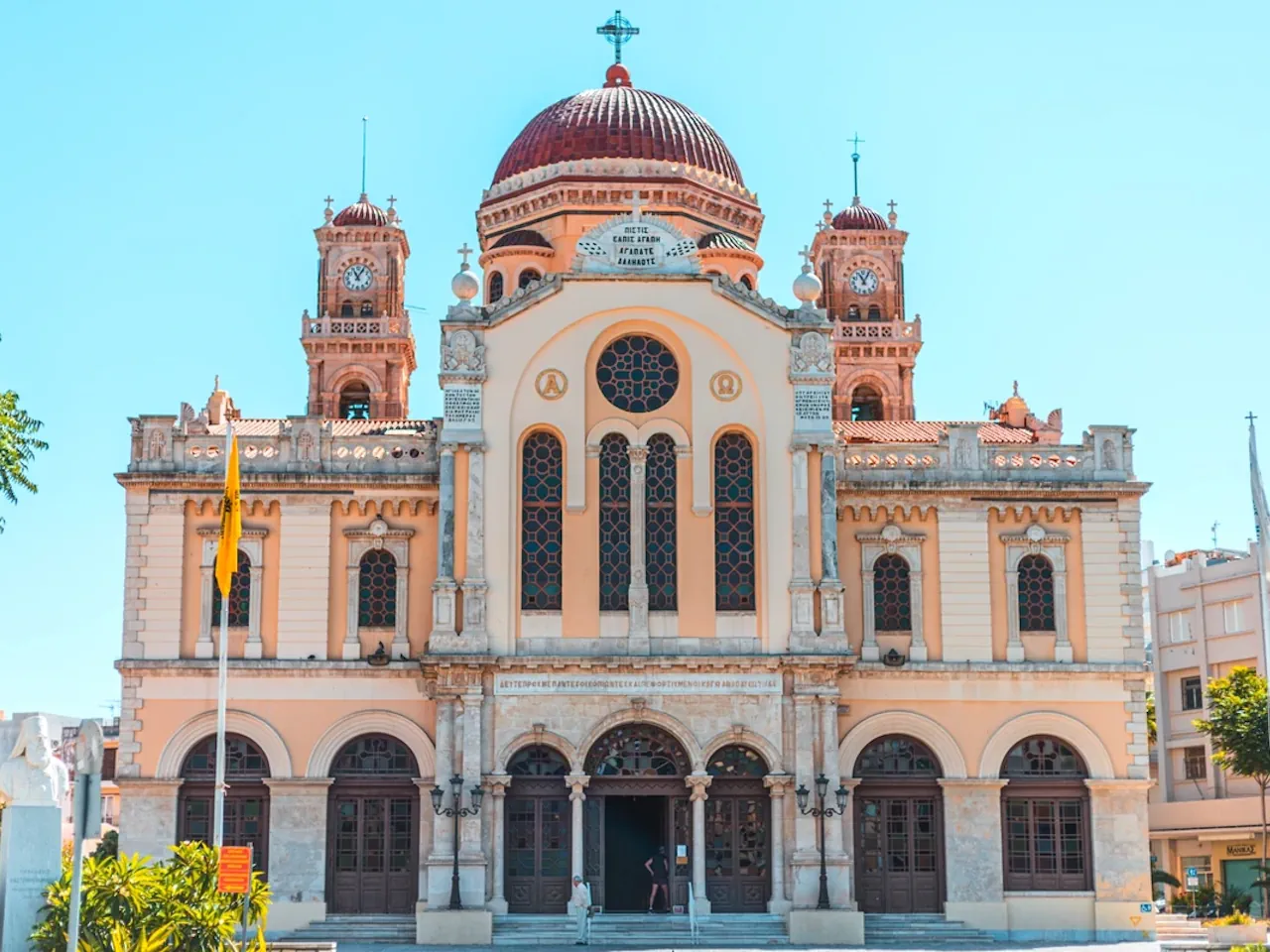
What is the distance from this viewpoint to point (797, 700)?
4328 cm

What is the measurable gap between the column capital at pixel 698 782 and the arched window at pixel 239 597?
1072 cm

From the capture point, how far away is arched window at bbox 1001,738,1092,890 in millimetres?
44906

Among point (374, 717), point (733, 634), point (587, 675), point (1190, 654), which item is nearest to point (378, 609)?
point (374, 717)

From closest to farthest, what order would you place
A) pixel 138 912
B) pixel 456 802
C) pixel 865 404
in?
pixel 138 912 < pixel 456 802 < pixel 865 404

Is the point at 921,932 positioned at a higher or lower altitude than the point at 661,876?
lower

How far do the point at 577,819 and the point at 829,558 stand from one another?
802cm

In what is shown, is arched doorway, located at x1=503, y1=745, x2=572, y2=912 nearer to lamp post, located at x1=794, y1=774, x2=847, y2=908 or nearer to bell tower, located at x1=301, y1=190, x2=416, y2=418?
lamp post, located at x1=794, y1=774, x2=847, y2=908

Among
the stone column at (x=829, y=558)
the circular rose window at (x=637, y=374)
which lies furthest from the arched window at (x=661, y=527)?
the stone column at (x=829, y=558)

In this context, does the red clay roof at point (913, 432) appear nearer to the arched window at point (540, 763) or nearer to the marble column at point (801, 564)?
the marble column at point (801, 564)

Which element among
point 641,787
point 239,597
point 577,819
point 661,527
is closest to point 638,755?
point 641,787

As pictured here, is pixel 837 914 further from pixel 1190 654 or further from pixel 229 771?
pixel 1190 654

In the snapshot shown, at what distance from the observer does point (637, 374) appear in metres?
45.4

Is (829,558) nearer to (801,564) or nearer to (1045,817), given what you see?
(801,564)

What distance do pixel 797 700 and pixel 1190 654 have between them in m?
28.8
